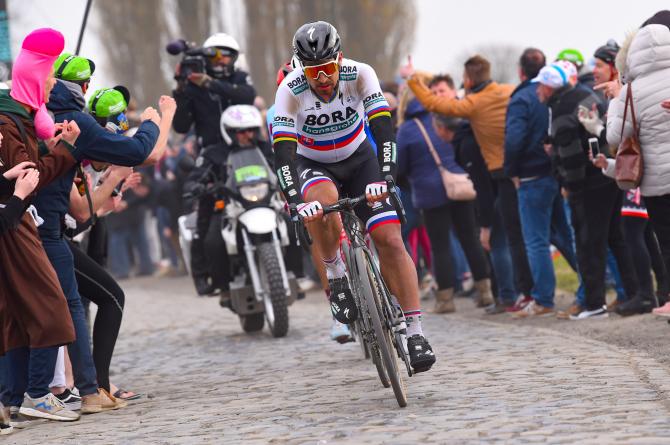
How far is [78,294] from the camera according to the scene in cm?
911

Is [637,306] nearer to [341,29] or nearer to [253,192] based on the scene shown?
[253,192]

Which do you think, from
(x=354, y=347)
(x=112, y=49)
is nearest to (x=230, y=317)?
(x=354, y=347)

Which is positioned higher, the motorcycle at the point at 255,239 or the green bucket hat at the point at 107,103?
the green bucket hat at the point at 107,103

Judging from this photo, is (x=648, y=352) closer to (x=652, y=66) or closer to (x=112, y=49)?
(x=652, y=66)

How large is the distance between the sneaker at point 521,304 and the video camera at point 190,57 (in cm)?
367

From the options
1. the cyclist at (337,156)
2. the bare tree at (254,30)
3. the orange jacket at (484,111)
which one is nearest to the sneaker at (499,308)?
the orange jacket at (484,111)

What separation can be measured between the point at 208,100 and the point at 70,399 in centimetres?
515

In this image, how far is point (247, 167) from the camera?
13.4 meters

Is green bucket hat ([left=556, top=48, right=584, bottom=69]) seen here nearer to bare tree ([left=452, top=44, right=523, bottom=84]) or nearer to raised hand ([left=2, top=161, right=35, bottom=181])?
raised hand ([left=2, top=161, right=35, bottom=181])

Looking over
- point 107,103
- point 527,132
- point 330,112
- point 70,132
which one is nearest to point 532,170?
point 527,132

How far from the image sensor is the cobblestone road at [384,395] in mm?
7152

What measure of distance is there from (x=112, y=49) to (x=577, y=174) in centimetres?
4145

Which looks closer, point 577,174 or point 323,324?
point 577,174

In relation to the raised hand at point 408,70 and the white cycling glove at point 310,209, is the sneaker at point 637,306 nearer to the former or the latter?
the raised hand at point 408,70
